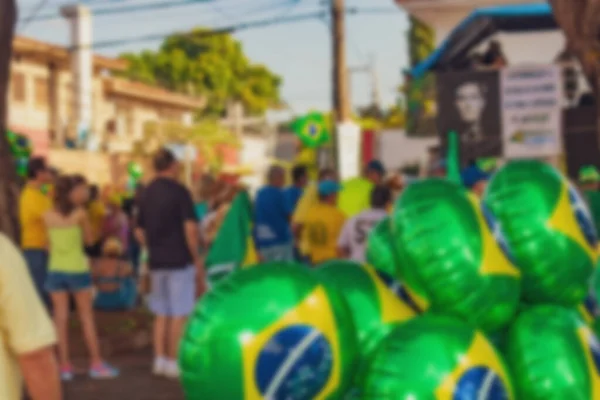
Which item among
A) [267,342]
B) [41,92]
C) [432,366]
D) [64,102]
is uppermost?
[41,92]

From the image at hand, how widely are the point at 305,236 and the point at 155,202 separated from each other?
55.2 inches

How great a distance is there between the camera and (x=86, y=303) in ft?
30.9

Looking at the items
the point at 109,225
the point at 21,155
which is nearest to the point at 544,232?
the point at 21,155

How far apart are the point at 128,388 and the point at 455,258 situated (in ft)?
18.5

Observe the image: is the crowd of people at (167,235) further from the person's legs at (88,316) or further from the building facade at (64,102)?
the building facade at (64,102)

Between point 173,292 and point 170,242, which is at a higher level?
point 170,242

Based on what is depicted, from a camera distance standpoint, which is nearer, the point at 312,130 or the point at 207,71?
the point at 312,130

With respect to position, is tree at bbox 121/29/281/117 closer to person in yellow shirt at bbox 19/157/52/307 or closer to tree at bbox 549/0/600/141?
person in yellow shirt at bbox 19/157/52/307

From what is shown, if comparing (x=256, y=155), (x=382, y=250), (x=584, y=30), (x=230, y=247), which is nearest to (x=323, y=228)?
(x=230, y=247)

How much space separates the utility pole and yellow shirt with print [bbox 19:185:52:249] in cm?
1330

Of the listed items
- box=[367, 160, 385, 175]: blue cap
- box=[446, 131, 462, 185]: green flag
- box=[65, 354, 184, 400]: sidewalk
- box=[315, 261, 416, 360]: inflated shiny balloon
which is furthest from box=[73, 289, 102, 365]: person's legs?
box=[315, 261, 416, 360]: inflated shiny balloon

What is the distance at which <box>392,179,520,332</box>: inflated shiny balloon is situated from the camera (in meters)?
4.11

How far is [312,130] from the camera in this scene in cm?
2064

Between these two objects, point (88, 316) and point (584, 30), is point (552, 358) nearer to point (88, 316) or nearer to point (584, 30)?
point (584, 30)
